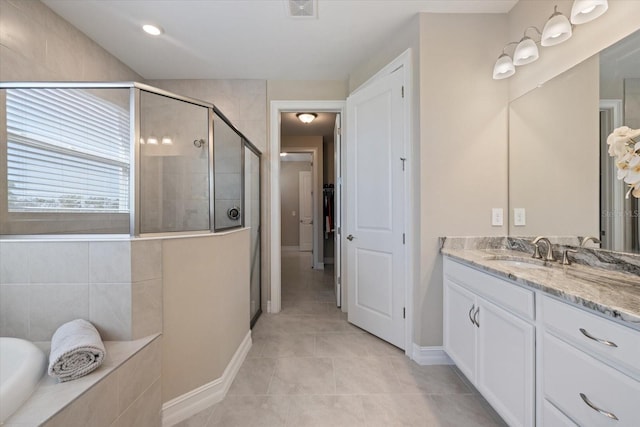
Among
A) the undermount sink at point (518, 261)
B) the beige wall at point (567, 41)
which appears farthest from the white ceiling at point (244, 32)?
the undermount sink at point (518, 261)

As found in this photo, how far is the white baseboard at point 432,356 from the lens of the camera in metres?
1.88

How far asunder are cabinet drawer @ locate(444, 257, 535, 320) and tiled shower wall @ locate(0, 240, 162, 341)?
6.00 ft

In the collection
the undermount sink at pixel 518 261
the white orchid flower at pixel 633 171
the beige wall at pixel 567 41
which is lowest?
the undermount sink at pixel 518 261

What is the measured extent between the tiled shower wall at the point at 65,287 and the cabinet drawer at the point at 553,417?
186cm

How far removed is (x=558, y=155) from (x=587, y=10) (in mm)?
741

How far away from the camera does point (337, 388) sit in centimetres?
162

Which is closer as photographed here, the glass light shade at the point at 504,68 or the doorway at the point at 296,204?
the glass light shade at the point at 504,68

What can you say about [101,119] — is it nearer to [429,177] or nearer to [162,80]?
[162,80]

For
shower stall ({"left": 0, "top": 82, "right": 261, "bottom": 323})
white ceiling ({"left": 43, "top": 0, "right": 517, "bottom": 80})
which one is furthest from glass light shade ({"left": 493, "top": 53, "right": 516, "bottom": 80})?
shower stall ({"left": 0, "top": 82, "right": 261, "bottom": 323})

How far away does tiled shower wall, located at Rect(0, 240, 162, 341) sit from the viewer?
1231mm

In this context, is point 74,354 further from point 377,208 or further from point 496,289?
point 377,208

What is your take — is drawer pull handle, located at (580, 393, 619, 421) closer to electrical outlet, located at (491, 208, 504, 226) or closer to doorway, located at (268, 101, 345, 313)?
electrical outlet, located at (491, 208, 504, 226)

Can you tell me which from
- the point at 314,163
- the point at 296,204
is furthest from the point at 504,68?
the point at 296,204

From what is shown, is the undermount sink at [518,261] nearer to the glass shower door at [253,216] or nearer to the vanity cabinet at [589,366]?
the vanity cabinet at [589,366]
